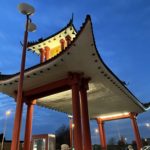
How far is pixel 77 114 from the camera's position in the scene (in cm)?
1180

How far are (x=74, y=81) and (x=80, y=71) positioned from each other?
2.66 feet

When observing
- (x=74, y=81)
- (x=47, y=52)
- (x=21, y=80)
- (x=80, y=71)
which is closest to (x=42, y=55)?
(x=47, y=52)

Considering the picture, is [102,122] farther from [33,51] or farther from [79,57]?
[79,57]

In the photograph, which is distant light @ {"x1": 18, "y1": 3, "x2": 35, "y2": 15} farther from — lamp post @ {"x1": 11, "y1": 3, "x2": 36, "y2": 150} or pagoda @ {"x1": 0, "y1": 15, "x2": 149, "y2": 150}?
pagoda @ {"x1": 0, "y1": 15, "x2": 149, "y2": 150}

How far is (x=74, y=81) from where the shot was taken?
1272cm

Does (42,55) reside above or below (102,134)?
above

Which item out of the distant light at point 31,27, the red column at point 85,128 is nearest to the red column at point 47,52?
the red column at point 85,128

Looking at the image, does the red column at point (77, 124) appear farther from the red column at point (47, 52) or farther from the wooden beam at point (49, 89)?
the red column at point (47, 52)

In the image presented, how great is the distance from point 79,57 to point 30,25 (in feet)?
12.2

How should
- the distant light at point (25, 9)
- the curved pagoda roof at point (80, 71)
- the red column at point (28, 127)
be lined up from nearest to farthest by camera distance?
1. the distant light at point (25, 9)
2. the curved pagoda roof at point (80, 71)
3. the red column at point (28, 127)

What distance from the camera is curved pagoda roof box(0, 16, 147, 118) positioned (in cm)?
1084

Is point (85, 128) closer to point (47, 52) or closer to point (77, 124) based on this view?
point (77, 124)

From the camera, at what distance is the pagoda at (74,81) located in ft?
37.1

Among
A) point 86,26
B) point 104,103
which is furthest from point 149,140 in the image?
point 86,26
